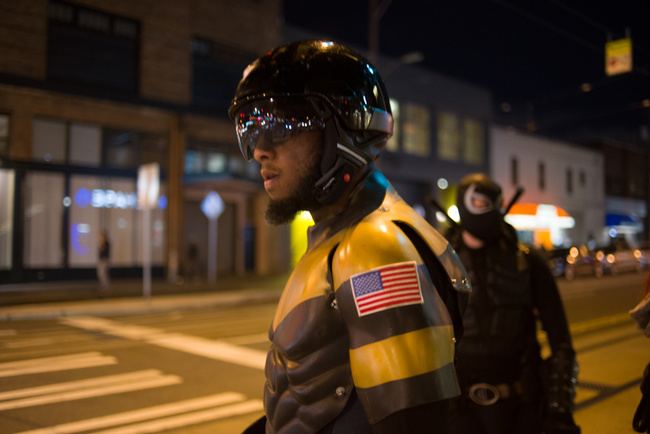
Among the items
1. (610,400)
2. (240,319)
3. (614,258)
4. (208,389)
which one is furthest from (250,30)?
(610,400)

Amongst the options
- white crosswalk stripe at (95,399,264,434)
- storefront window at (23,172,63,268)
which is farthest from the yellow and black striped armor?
storefront window at (23,172,63,268)

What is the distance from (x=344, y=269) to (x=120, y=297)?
16.9 m

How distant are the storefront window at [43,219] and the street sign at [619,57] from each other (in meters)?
16.8

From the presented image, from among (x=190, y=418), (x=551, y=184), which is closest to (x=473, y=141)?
(x=551, y=184)

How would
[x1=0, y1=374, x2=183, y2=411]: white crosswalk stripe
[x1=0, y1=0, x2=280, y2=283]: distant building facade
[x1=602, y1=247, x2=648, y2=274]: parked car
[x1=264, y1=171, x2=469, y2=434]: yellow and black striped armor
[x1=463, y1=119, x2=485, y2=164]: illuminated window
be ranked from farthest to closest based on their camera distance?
[x1=463, y1=119, x2=485, y2=164]: illuminated window
[x1=602, y1=247, x2=648, y2=274]: parked car
[x1=0, y1=0, x2=280, y2=283]: distant building facade
[x1=0, y1=374, x2=183, y2=411]: white crosswalk stripe
[x1=264, y1=171, x2=469, y2=434]: yellow and black striped armor

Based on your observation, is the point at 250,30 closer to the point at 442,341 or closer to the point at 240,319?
the point at 240,319

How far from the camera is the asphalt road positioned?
16.8 ft

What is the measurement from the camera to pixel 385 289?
126 centimetres

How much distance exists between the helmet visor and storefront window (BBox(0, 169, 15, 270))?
1969cm

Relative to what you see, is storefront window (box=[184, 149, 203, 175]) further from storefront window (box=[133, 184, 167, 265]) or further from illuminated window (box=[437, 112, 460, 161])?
illuminated window (box=[437, 112, 460, 161])

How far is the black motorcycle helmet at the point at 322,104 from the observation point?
1.57 m

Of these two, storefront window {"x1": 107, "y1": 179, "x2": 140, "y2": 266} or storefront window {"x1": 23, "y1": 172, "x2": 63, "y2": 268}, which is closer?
storefront window {"x1": 23, "y1": 172, "x2": 63, "y2": 268}

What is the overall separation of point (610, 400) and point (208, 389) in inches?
154

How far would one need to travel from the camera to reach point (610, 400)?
5.19m
